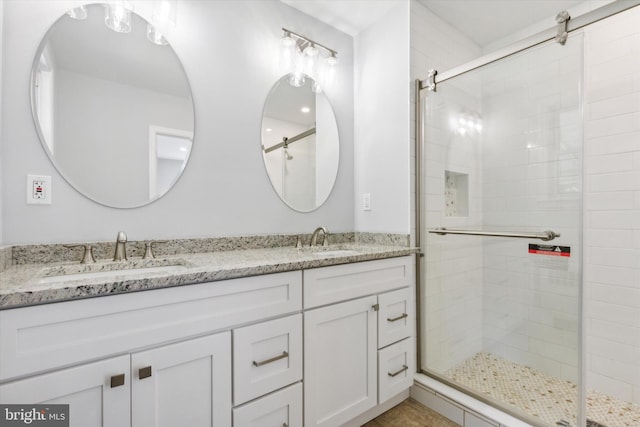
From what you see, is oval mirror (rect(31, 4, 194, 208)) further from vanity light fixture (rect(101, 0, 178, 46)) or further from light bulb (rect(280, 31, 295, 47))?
light bulb (rect(280, 31, 295, 47))

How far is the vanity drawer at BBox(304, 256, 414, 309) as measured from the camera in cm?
135

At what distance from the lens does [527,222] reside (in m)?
1.69

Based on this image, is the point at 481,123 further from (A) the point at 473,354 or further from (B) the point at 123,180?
(B) the point at 123,180

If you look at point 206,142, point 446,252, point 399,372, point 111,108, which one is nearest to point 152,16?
point 111,108

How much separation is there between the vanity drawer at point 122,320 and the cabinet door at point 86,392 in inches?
1.0

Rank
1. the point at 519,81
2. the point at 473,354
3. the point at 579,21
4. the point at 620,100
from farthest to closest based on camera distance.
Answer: the point at 473,354 < the point at 620,100 < the point at 519,81 < the point at 579,21

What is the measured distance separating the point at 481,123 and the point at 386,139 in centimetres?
63

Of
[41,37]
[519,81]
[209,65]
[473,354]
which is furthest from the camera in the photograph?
[473,354]

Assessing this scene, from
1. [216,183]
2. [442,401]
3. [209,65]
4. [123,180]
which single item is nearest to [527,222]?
[442,401]

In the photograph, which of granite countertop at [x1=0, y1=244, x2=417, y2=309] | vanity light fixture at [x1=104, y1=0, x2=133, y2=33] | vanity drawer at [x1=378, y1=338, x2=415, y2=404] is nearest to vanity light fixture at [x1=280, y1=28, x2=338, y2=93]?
vanity light fixture at [x1=104, y1=0, x2=133, y2=33]

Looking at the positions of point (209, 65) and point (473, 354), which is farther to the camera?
point (473, 354)

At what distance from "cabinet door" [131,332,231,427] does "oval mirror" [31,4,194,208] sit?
76cm

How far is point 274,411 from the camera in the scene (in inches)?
47.9

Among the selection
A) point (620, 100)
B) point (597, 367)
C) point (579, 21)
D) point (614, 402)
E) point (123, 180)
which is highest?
point (579, 21)
